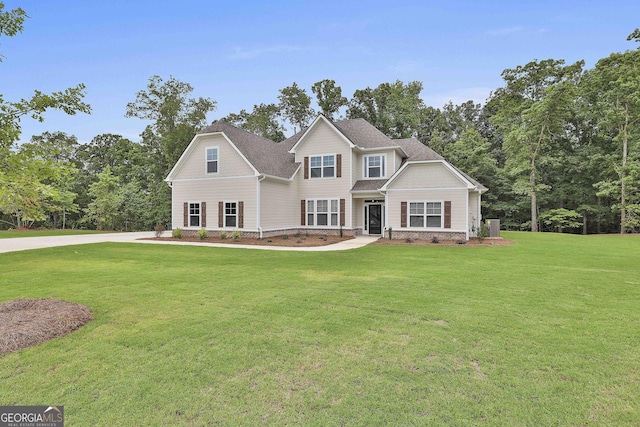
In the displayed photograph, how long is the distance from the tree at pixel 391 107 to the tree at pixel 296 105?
4701mm

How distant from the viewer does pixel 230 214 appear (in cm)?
1917

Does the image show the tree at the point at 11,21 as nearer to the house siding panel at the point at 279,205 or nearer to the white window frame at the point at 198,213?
the house siding panel at the point at 279,205

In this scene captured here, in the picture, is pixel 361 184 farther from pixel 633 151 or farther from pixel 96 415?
pixel 633 151

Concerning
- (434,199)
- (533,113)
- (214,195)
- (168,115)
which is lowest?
(434,199)

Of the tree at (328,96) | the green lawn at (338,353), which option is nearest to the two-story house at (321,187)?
the green lawn at (338,353)

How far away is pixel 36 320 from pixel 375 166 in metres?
18.4

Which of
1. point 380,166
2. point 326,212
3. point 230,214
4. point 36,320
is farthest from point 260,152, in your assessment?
point 36,320

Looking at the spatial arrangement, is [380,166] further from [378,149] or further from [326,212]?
[326,212]

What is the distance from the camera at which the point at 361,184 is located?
20.2 metres

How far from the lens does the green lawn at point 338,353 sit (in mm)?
2695

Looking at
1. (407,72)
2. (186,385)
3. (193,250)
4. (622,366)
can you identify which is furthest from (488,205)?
(186,385)

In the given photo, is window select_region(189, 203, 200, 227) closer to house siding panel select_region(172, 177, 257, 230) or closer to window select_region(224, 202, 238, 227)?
house siding panel select_region(172, 177, 257, 230)

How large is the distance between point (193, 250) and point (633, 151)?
111 feet

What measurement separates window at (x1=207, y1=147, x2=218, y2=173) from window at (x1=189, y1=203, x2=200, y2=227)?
94.2 inches
